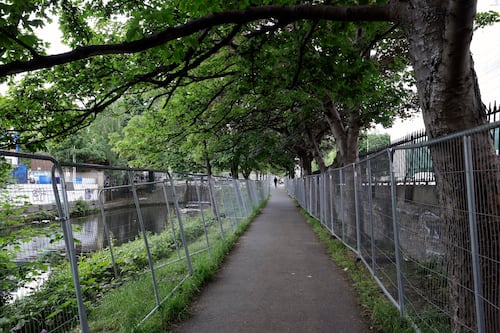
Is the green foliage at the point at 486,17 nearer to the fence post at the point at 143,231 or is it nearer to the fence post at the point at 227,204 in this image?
the fence post at the point at 227,204

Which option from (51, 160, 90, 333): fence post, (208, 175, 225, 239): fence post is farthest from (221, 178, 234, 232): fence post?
(51, 160, 90, 333): fence post

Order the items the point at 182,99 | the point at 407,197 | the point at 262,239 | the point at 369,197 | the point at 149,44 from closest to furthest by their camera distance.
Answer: the point at 149,44 < the point at 407,197 < the point at 369,197 < the point at 182,99 < the point at 262,239

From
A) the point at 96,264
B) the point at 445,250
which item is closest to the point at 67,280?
the point at 96,264

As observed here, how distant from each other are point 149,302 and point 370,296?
3.16 m

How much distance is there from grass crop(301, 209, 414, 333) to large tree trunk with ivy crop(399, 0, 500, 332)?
99cm

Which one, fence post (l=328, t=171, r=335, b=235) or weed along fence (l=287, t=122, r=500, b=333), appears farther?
fence post (l=328, t=171, r=335, b=235)

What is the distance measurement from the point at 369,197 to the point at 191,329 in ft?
11.1

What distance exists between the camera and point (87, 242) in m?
4.70

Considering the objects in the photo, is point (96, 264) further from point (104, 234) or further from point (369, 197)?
point (369, 197)

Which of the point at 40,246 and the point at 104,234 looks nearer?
the point at 40,246

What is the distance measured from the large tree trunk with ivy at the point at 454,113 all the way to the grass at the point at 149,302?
3241 mm

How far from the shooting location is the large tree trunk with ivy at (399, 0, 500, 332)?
2.81 m

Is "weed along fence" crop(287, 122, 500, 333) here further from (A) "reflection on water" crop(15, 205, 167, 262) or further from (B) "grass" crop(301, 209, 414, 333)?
(A) "reflection on water" crop(15, 205, 167, 262)

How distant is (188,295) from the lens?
536 cm
